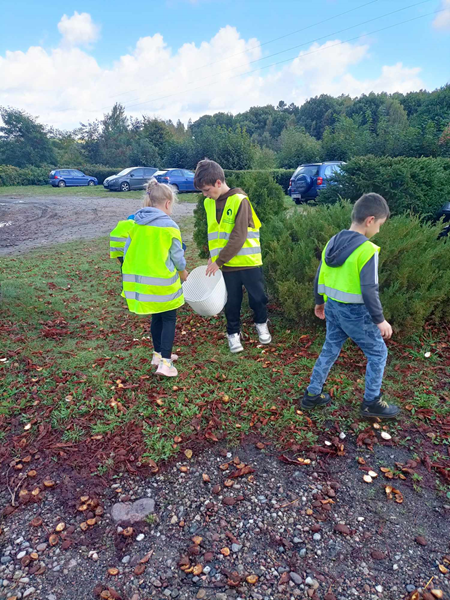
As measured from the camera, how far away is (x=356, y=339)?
2.89 meters

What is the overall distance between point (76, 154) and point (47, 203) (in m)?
31.4

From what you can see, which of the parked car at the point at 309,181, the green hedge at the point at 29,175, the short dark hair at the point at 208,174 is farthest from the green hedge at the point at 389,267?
the green hedge at the point at 29,175

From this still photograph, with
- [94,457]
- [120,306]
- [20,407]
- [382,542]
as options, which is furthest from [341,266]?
[120,306]

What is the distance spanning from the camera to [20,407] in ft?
11.3

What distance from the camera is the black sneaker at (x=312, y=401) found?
10.6 ft

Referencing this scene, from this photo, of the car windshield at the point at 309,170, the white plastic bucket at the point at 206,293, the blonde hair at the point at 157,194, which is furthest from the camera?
the car windshield at the point at 309,170

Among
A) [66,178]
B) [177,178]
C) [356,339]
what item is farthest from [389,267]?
[66,178]

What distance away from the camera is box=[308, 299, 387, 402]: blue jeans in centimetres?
282

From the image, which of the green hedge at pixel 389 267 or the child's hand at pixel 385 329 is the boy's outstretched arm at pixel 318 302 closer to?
the child's hand at pixel 385 329

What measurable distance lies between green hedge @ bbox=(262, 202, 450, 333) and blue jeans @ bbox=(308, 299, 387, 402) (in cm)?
123

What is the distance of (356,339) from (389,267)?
1799 millimetres

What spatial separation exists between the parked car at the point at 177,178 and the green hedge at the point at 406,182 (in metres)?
15.1

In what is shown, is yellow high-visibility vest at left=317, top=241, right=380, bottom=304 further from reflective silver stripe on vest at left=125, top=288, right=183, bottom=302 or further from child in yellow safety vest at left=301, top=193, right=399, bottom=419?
reflective silver stripe on vest at left=125, top=288, right=183, bottom=302

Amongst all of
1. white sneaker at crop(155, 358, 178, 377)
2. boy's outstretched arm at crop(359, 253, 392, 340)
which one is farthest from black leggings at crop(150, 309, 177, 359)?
boy's outstretched arm at crop(359, 253, 392, 340)
